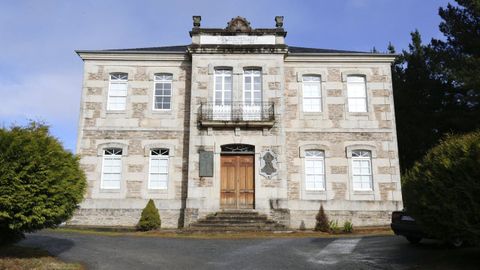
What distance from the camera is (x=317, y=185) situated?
1777cm

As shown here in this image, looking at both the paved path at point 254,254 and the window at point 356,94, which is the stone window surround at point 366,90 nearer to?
the window at point 356,94

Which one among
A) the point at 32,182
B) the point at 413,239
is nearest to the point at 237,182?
the point at 413,239

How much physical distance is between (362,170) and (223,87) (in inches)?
279

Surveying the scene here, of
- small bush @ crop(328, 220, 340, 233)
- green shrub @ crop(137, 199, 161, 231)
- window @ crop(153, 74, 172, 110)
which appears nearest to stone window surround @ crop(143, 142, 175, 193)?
green shrub @ crop(137, 199, 161, 231)

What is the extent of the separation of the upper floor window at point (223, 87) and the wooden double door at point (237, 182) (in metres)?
2.45

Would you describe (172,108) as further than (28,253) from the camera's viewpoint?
Yes

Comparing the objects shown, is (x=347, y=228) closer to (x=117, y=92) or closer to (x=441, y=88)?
(x=117, y=92)

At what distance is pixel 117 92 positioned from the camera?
18625mm

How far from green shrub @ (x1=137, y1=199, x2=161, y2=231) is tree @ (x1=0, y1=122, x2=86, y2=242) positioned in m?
6.93

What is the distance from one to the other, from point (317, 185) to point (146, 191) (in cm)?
732

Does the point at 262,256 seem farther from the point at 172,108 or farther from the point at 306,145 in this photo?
the point at 172,108

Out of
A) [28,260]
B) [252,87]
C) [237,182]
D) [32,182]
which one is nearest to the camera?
[32,182]

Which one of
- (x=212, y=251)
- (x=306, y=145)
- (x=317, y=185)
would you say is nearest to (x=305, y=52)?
(x=306, y=145)

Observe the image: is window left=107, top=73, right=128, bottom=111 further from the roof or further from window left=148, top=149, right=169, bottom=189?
window left=148, top=149, right=169, bottom=189
